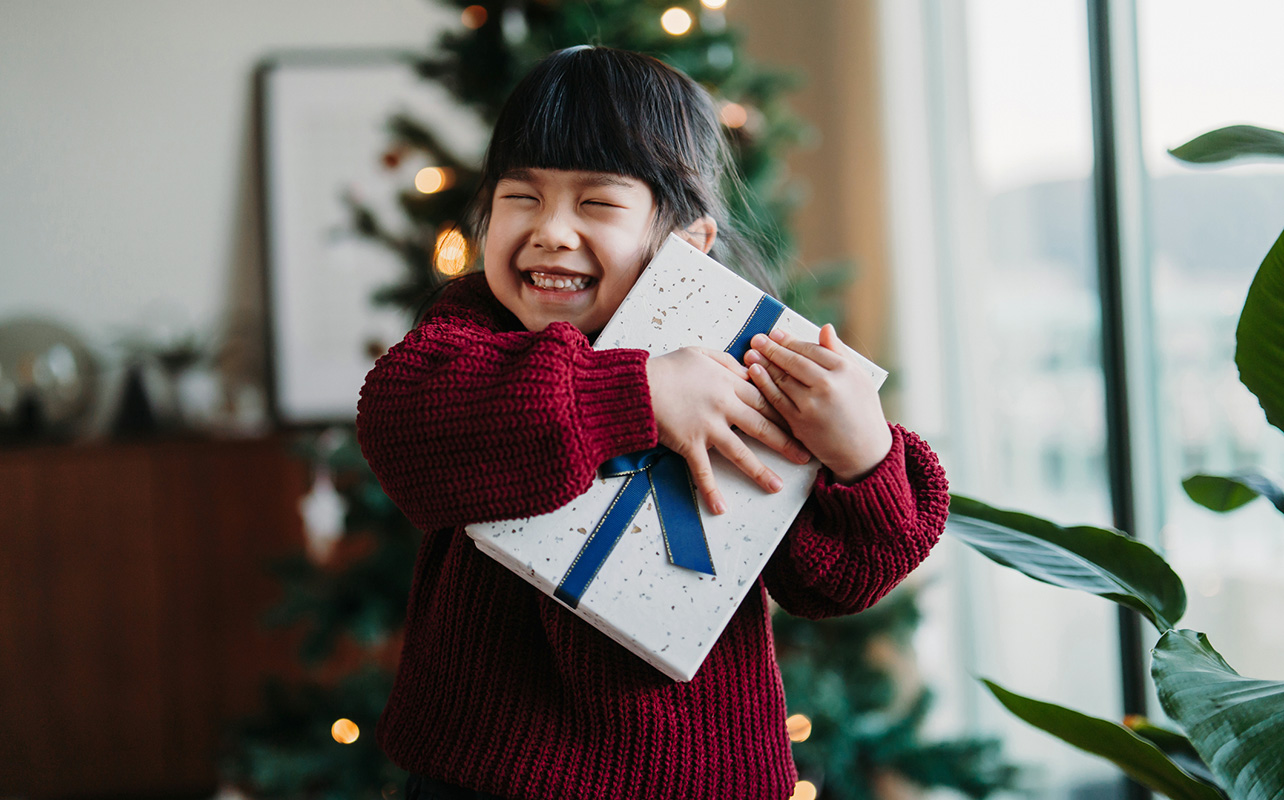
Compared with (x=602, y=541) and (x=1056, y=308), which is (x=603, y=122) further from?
(x=1056, y=308)

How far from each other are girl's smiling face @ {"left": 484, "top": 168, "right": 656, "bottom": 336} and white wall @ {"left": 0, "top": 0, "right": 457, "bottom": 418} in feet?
6.55

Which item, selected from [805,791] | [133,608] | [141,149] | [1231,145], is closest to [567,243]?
[1231,145]

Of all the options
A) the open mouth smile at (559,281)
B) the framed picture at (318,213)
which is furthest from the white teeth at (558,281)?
the framed picture at (318,213)

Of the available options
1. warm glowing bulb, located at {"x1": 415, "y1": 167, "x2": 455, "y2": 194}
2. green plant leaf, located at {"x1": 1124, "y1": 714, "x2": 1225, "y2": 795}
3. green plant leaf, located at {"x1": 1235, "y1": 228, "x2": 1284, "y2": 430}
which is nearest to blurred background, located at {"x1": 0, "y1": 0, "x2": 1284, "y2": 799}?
warm glowing bulb, located at {"x1": 415, "y1": 167, "x2": 455, "y2": 194}

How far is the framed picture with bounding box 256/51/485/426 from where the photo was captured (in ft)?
8.18

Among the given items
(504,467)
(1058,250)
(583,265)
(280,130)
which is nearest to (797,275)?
(1058,250)

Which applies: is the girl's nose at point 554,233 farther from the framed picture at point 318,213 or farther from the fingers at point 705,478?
the framed picture at point 318,213

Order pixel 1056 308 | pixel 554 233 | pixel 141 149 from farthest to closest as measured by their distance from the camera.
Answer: pixel 141 149, pixel 1056 308, pixel 554 233

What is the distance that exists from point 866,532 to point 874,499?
26mm

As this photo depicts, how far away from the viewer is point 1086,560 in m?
0.75

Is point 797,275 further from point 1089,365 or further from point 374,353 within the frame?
point 374,353

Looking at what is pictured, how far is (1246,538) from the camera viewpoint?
1.21m

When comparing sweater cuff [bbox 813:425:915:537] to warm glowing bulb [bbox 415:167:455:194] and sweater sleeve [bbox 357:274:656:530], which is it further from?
warm glowing bulb [bbox 415:167:455:194]

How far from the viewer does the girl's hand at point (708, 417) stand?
1.94ft
